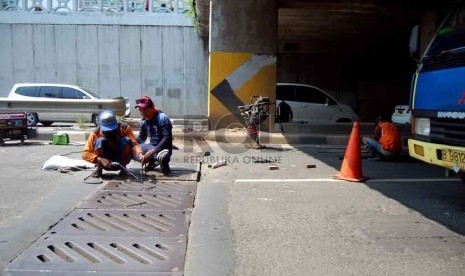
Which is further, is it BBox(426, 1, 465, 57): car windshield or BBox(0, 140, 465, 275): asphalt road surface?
BBox(426, 1, 465, 57): car windshield

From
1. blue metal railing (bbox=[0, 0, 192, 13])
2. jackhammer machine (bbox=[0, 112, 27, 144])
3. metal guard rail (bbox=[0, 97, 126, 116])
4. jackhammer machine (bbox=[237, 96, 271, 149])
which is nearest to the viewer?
jackhammer machine (bbox=[237, 96, 271, 149])

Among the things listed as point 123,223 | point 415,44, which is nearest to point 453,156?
point 415,44

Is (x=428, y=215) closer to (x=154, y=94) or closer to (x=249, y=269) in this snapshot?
(x=249, y=269)

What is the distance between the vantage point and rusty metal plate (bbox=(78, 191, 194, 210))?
5.44m

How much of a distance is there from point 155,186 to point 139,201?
85 cm

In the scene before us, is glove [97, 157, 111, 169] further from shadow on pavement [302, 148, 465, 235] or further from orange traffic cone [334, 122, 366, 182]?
shadow on pavement [302, 148, 465, 235]

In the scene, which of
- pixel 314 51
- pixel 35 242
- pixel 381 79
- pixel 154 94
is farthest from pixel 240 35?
pixel 381 79

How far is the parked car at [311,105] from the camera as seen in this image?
1625 cm

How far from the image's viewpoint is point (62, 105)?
40.9ft

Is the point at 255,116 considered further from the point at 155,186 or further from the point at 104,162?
the point at 104,162

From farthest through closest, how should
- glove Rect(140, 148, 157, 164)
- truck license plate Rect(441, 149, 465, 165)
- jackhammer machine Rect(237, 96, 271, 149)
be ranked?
jackhammer machine Rect(237, 96, 271, 149) → glove Rect(140, 148, 157, 164) → truck license plate Rect(441, 149, 465, 165)

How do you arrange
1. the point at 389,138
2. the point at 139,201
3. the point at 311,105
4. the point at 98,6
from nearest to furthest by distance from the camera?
the point at 139,201, the point at 389,138, the point at 311,105, the point at 98,6

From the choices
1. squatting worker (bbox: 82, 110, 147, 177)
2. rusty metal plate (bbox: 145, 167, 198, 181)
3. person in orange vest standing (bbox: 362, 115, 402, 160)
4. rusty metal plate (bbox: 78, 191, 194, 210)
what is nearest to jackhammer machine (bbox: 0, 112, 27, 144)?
squatting worker (bbox: 82, 110, 147, 177)

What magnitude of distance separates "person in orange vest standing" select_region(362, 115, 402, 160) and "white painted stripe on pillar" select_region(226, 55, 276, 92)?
386cm
